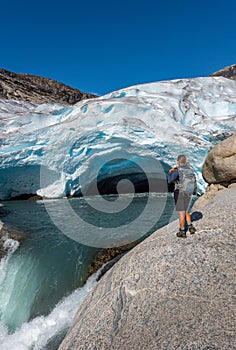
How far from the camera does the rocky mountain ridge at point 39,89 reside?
33.8m

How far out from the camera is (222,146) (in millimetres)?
6703

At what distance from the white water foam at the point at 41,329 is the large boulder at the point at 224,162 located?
476cm

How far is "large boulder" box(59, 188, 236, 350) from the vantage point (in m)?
2.23

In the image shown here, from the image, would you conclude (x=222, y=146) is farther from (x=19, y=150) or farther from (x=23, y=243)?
(x=19, y=150)

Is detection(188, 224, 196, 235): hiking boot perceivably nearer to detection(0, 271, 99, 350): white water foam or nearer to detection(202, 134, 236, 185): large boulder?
detection(0, 271, 99, 350): white water foam

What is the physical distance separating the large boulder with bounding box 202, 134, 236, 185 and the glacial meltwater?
230 centimetres

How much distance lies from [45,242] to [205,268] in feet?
14.8

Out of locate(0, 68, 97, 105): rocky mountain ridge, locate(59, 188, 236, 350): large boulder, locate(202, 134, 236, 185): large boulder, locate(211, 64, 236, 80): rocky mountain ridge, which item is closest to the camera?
locate(59, 188, 236, 350): large boulder

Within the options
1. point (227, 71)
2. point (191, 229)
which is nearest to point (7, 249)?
point (191, 229)

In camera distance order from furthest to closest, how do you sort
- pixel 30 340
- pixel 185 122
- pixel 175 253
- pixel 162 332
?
pixel 185 122, pixel 30 340, pixel 175 253, pixel 162 332

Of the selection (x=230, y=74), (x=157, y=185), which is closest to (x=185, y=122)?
(x=157, y=185)

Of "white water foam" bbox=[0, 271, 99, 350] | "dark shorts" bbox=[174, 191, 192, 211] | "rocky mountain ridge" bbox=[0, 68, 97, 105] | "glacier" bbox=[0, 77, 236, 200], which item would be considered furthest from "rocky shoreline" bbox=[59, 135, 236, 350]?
"rocky mountain ridge" bbox=[0, 68, 97, 105]

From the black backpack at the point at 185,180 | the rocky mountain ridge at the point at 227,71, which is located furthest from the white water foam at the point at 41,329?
the rocky mountain ridge at the point at 227,71

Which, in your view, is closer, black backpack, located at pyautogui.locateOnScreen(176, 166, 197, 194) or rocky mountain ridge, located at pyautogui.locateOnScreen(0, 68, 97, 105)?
black backpack, located at pyautogui.locateOnScreen(176, 166, 197, 194)
